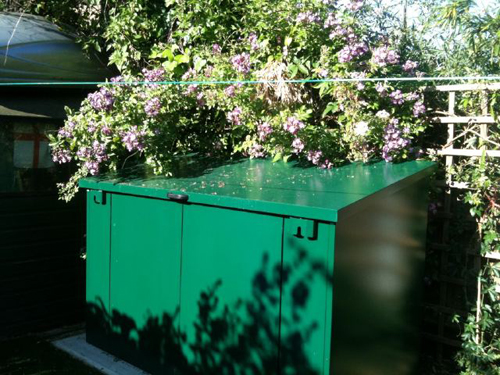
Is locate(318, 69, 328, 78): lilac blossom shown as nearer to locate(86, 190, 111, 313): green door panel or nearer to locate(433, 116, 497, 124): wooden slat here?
locate(433, 116, 497, 124): wooden slat

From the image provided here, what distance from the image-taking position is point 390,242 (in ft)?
11.5

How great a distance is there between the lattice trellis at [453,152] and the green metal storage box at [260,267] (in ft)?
1.17

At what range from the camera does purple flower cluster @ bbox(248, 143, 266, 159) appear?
14.6 ft

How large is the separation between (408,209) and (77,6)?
13.7 feet

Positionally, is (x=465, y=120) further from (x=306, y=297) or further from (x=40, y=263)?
(x=40, y=263)

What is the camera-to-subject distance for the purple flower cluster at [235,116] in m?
4.38

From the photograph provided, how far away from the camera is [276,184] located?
354cm

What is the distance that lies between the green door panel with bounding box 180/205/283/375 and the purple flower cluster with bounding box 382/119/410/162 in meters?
1.36

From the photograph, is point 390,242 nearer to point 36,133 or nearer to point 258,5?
point 258,5

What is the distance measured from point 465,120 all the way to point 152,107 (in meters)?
2.43

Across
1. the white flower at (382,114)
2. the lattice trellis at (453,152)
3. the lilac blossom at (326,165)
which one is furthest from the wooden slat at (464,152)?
the lilac blossom at (326,165)

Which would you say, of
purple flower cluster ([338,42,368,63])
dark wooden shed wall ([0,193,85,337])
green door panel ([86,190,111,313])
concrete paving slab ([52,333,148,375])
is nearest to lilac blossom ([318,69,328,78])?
purple flower cluster ([338,42,368,63])

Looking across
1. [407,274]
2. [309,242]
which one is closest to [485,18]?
[407,274]

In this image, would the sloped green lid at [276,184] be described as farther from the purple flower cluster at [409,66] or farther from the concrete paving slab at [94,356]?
the concrete paving slab at [94,356]
